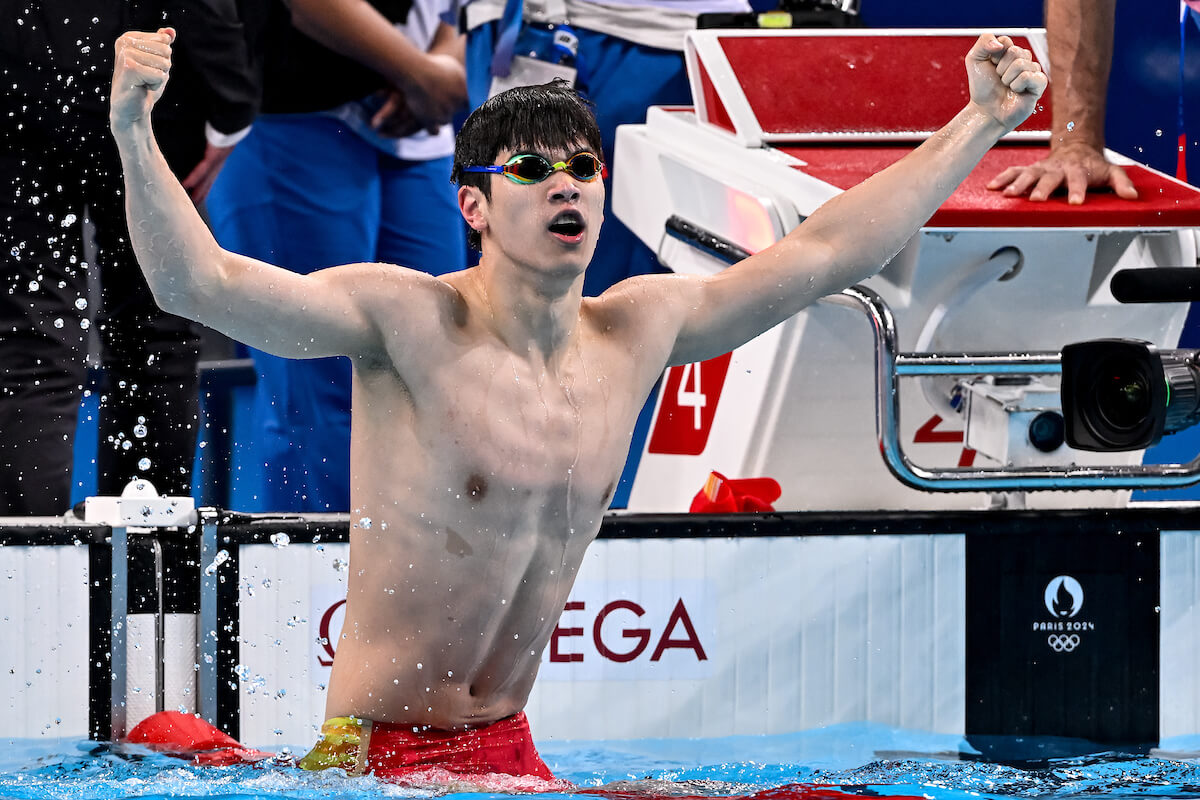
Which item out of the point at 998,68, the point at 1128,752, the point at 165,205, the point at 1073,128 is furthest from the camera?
the point at 1073,128

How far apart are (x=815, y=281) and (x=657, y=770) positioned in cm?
121

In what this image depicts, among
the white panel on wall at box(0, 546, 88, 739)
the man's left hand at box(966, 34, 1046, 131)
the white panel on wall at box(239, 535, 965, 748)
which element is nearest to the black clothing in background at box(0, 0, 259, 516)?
the white panel on wall at box(0, 546, 88, 739)

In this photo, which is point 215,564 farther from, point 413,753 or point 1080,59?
point 1080,59

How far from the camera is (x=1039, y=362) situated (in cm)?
317

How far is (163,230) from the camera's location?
185cm

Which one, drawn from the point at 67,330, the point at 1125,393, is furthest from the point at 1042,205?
the point at 67,330

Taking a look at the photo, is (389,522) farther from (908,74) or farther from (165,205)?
(908,74)

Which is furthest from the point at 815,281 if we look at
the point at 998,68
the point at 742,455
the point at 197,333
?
the point at 197,333

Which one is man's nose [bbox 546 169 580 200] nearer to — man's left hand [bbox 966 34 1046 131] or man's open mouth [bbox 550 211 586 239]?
man's open mouth [bbox 550 211 586 239]

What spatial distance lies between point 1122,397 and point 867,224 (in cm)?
75

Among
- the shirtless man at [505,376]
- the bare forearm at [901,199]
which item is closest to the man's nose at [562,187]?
the shirtless man at [505,376]

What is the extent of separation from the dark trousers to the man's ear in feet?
6.39

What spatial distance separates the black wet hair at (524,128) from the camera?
2.22m

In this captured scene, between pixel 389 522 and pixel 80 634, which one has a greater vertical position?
pixel 389 522
